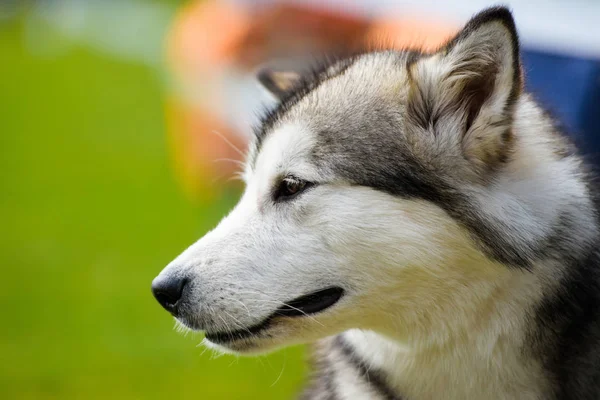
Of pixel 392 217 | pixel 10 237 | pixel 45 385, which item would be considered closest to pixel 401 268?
pixel 392 217

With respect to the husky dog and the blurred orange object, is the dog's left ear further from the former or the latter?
the blurred orange object

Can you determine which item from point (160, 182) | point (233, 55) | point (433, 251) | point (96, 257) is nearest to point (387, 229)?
point (433, 251)

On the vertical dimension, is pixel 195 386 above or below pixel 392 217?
below

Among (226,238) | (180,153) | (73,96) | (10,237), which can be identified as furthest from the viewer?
(73,96)

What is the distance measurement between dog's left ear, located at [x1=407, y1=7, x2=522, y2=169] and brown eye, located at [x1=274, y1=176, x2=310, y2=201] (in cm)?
40

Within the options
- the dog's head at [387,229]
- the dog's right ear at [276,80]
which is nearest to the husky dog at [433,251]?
the dog's head at [387,229]

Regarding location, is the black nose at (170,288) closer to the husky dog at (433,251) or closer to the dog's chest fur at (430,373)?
the husky dog at (433,251)

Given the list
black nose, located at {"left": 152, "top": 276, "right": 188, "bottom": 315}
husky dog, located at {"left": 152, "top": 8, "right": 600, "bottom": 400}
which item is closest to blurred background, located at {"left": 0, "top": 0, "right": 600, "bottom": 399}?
husky dog, located at {"left": 152, "top": 8, "right": 600, "bottom": 400}

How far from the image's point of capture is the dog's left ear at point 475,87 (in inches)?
86.9

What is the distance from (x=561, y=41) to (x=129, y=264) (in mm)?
3667

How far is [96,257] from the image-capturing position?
246 inches

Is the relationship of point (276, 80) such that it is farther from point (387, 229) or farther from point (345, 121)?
point (387, 229)

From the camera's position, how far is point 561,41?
403 centimetres

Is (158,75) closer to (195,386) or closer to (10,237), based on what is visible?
(10,237)
